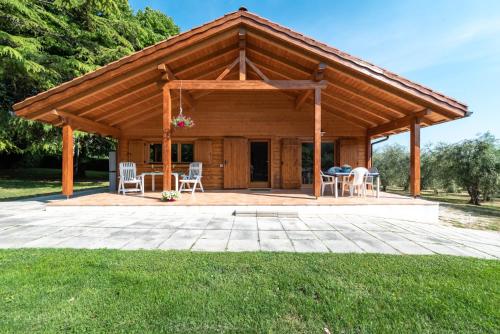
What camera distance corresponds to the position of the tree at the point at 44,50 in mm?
9883

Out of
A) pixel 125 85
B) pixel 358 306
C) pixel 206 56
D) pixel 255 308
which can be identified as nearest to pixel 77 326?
pixel 255 308

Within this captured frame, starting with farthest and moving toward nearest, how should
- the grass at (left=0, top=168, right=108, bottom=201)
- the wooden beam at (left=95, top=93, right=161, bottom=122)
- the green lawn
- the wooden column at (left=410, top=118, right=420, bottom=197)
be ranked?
the grass at (left=0, top=168, right=108, bottom=201)
the wooden beam at (left=95, top=93, right=161, bottom=122)
the wooden column at (left=410, top=118, right=420, bottom=197)
the green lawn

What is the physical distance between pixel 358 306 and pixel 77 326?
6.69 ft

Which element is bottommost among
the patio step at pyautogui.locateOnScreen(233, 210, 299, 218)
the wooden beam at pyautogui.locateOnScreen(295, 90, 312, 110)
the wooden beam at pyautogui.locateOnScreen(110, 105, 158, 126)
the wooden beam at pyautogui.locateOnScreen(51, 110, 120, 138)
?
the patio step at pyautogui.locateOnScreen(233, 210, 299, 218)

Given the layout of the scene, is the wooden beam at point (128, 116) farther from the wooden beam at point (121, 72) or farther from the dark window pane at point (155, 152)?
the wooden beam at point (121, 72)

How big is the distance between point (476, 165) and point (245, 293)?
17167 mm

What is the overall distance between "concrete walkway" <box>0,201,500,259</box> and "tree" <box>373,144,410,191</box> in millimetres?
15929

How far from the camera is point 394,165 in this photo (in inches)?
754

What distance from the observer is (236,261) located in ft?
8.77

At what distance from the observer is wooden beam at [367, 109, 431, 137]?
608cm

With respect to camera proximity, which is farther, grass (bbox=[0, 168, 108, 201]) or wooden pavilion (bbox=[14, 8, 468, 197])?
grass (bbox=[0, 168, 108, 201])

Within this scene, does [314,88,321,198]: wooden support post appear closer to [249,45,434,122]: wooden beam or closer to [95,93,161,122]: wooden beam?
[249,45,434,122]: wooden beam

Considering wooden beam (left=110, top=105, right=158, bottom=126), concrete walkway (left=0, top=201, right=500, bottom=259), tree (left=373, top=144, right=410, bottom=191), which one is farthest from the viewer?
tree (left=373, top=144, right=410, bottom=191)

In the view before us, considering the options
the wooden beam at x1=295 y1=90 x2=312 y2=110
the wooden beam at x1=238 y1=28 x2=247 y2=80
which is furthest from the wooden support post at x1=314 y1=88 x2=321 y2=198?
the wooden beam at x1=238 y1=28 x2=247 y2=80
